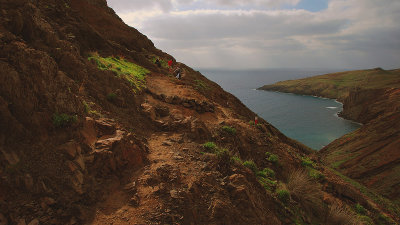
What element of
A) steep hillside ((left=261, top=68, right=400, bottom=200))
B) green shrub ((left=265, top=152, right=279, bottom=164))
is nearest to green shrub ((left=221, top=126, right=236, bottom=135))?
green shrub ((left=265, top=152, right=279, bottom=164))

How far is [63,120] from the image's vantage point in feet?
17.5

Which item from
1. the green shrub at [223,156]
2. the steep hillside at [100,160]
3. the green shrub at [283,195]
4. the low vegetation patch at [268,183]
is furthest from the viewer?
the low vegetation patch at [268,183]

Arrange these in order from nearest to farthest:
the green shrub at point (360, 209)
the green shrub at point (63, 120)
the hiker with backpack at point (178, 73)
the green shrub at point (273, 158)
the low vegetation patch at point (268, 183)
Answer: the green shrub at point (63, 120), the low vegetation patch at point (268, 183), the green shrub at point (273, 158), the green shrub at point (360, 209), the hiker with backpack at point (178, 73)

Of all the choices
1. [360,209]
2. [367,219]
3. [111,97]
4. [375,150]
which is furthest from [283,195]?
[375,150]

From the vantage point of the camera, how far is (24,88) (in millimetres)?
5020

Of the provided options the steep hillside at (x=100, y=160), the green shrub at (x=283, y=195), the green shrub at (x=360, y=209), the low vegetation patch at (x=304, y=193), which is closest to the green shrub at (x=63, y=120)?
the steep hillside at (x=100, y=160)

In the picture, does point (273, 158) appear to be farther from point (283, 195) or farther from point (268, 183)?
point (283, 195)

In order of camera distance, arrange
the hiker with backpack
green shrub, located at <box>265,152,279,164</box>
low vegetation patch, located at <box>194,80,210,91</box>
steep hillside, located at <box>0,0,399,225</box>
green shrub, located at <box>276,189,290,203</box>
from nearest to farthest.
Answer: steep hillside, located at <box>0,0,399,225</box>
green shrub, located at <box>276,189,290,203</box>
green shrub, located at <box>265,152,279,164</box>
low vegetation patch, located at <box>194,80,210,91</box>
the hiker with backpack

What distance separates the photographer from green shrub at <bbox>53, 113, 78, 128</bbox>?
5246mm

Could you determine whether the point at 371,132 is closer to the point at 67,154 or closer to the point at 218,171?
the point at 218,171

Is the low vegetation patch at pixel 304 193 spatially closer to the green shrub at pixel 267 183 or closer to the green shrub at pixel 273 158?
the green shrub at pixel 267 183

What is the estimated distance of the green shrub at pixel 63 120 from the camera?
5.25 meters

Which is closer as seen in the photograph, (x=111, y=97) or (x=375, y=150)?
(x=111, y=97)

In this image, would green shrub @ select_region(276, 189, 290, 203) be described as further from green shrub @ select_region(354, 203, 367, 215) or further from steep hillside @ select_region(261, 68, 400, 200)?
steep hillside @ select_region(261, 68, 400, 200)
